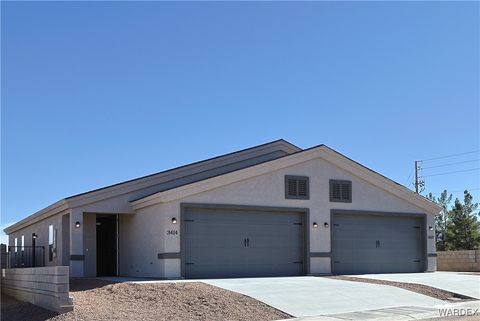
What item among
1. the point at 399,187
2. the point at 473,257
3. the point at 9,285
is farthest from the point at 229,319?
the point at 473,257

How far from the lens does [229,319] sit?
46.9 ft

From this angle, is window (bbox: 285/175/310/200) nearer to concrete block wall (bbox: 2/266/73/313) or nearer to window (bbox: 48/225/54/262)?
concrete block wall (bbox: 2/266/73/313)

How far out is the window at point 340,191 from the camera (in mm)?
25297

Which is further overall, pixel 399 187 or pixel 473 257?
pixel 473 257

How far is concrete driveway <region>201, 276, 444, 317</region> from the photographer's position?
16.0 m

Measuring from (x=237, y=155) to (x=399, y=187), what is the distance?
7.23 m

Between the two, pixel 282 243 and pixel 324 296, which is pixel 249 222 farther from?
pixel 324 296

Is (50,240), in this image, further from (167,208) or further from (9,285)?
(167,208)

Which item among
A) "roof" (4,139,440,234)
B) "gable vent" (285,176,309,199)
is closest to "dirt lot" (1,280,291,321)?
"roof" (4,139,440,234)

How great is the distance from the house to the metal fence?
1.31m

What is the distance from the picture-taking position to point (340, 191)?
2548 cm

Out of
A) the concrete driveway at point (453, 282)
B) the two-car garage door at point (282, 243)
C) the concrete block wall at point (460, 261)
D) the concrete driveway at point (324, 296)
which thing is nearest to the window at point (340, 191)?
the two-car garage door at point (282, 243)

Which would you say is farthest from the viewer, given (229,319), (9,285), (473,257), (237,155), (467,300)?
(473,257)

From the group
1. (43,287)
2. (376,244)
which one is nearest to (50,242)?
(43,287)
